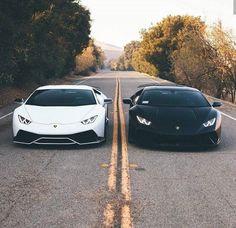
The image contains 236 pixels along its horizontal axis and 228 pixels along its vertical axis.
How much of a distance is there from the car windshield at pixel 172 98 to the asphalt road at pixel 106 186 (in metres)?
1.30

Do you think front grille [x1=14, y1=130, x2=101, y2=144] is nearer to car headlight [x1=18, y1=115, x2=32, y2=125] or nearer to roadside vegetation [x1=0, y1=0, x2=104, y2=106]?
car headlight [x1=18, y1=115, x2=32, y2=125]

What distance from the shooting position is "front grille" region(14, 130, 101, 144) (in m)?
8.77

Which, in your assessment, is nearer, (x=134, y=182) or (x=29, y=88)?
(x=134, y=182)

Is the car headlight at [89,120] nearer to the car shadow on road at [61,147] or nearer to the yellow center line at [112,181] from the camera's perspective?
the car shadow on road at [61,147]

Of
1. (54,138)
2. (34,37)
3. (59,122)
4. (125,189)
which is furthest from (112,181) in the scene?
(34,37)

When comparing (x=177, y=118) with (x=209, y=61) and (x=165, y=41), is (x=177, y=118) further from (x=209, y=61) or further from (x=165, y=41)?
(x=165, y=41)

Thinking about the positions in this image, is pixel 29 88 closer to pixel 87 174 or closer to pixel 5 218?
pixel 87 174

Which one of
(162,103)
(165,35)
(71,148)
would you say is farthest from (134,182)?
(165,35)

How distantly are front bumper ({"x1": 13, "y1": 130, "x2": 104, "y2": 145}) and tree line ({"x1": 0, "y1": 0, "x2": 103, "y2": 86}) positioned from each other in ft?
25.5

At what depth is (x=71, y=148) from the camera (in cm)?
904

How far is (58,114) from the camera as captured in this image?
30.5 feet

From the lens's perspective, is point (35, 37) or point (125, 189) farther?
point (35, 37)

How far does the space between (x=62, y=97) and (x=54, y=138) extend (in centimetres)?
183

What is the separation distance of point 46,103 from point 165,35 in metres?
60.7
